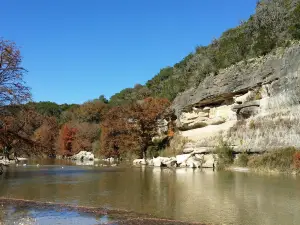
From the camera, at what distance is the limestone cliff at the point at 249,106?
28719 millimetres

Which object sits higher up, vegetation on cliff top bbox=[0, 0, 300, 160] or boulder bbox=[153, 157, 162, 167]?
vegetation on cliff top bbox=[0, 0, 300, 160]

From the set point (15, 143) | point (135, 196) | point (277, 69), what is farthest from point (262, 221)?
point (277, 69)

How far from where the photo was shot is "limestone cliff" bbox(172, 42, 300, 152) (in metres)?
28.7

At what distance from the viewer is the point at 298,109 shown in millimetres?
27672

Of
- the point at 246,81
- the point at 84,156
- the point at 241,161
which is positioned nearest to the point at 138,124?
the point at 246,81

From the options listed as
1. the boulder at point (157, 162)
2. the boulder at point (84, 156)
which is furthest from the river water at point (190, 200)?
the boulder at point (84, 156)

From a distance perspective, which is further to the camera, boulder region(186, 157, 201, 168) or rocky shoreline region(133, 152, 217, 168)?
boulder region(186, 157, 201, 168)

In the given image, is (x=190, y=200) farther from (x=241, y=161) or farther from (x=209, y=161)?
(x=209, y=161)

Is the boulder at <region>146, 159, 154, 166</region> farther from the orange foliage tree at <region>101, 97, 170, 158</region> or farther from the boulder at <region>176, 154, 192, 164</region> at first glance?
the boulder at <region>176, 154, 192, 164</region>

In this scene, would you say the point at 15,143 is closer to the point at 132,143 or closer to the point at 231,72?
the point at 231,72

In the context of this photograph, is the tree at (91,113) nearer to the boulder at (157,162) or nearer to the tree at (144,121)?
the tree at (144,121)

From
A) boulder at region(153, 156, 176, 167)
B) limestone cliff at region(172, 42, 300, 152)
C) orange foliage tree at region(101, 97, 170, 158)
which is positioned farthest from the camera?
orange foliage tree at region(101, 97, 170, 158)

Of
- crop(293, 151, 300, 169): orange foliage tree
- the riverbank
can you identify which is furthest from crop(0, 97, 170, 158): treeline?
crop(293, 151, 300, 169): orange foliage tree

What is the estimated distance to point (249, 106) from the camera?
34.0 metres
